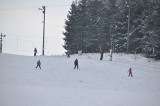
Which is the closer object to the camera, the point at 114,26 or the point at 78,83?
the point at 78,83

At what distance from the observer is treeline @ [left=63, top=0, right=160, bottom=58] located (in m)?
46.8

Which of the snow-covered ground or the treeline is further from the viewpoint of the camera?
the treeline

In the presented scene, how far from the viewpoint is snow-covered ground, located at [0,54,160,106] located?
21.8m

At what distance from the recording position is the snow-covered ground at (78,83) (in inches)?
859

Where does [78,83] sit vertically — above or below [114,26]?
below

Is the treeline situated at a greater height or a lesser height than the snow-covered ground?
greater

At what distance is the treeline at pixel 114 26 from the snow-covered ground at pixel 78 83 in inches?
188

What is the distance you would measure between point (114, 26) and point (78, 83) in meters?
29.9

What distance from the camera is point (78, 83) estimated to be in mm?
30938

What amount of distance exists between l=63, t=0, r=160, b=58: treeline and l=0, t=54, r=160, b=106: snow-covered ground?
15.6 ft

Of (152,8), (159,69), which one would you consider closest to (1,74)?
(159,69)

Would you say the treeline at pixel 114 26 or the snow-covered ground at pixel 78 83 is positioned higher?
the treeline at pixel 114 26

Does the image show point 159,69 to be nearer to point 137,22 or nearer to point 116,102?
point 137,22

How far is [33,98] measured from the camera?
850 inches
